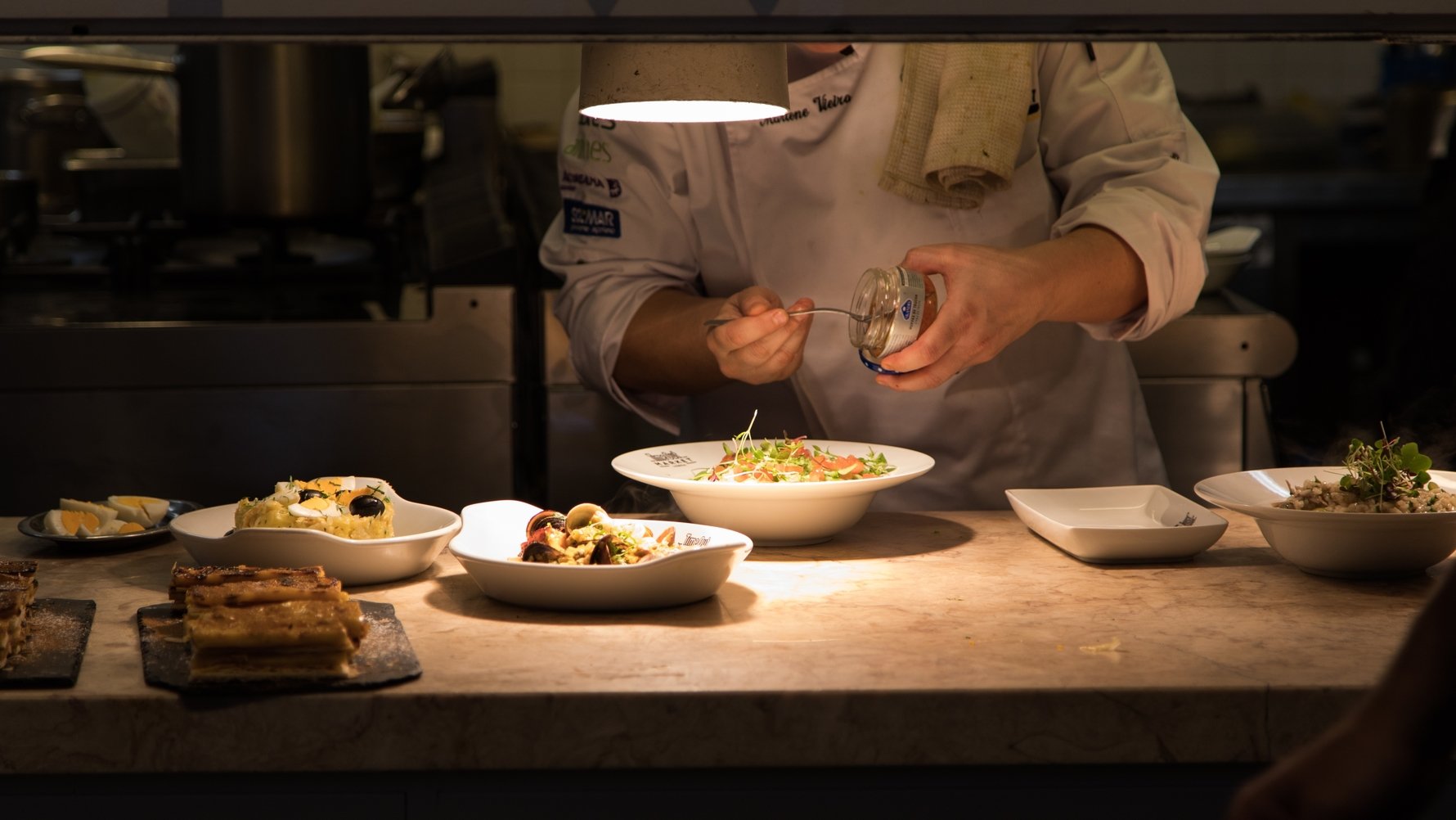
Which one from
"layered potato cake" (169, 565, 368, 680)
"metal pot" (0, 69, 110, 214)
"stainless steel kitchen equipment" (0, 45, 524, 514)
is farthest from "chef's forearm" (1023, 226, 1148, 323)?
"metal pot" (0, 69, 110, 214)

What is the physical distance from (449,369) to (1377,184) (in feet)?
11.9

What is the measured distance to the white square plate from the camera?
5.01ft

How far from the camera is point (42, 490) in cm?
253

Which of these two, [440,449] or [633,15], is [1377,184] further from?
[633,15]

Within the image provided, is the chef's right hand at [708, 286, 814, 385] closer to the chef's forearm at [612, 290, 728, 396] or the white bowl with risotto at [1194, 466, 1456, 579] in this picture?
the chef's forearm at [612, 290, 728, 396]

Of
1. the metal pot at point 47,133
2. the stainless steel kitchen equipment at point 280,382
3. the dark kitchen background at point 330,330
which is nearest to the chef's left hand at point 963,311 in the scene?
the dark kitchen background at point 330,330

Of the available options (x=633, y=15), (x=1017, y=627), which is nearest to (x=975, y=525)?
(x=1017, y=627)

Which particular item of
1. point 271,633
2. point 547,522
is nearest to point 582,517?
point 547,522

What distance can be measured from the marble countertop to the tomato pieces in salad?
31 centimetres

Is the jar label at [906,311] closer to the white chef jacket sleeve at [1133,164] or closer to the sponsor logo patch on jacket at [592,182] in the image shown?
the white chef jacket sleeve at [1133,164]

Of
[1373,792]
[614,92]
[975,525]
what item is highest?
[614,92]

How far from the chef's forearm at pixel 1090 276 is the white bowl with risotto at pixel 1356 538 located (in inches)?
14.1

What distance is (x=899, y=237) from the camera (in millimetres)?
2117

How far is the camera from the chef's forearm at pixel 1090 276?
5.80 ft
